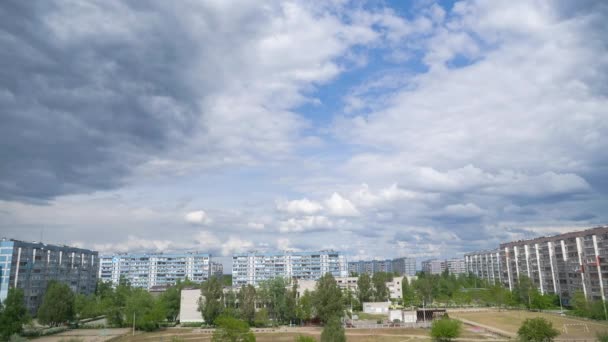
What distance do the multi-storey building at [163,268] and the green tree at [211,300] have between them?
7442 cm

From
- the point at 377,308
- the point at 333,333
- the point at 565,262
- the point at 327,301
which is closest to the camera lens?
the point at 333,333

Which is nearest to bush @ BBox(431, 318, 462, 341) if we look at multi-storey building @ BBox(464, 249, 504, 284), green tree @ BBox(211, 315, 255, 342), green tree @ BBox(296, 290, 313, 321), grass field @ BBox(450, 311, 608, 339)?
grass field @ BBox(450, 311, 608, 339)

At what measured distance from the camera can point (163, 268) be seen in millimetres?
157000

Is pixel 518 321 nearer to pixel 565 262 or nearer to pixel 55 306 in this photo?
pixel 565 262

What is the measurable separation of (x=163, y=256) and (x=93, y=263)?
108ft

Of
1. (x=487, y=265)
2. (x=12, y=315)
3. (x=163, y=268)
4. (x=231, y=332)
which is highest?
(x=163, y=268)

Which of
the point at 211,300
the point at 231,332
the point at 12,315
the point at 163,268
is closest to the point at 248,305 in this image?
the point at 211,300

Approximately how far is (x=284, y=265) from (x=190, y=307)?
66367 millimetres

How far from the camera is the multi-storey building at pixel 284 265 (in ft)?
492

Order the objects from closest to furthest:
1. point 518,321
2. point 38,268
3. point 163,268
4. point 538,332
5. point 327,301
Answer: point 538,332
point 327,301
point 518,321
point 38,268
point 163,268

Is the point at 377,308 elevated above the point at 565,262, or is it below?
below

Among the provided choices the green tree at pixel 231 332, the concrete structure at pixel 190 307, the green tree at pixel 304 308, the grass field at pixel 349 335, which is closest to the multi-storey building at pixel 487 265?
the green tree at pixel 304 308

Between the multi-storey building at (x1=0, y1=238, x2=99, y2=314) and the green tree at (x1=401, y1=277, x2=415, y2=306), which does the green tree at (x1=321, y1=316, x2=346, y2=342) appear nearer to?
the multi-storey building at (x1=0, y1=238, x2=99, y2=314)

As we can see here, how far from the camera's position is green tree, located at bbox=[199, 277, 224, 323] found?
80750 millimetres
